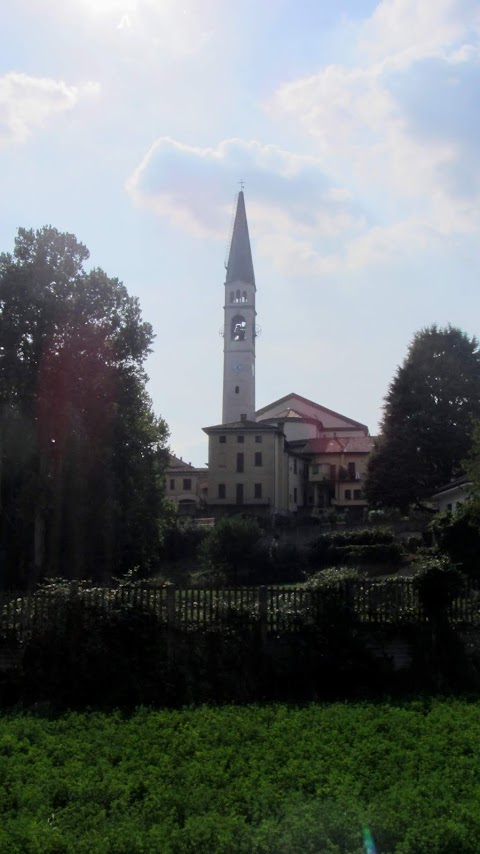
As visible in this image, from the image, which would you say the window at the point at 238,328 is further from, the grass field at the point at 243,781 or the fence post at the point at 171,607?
the grass field at the point at 243,781

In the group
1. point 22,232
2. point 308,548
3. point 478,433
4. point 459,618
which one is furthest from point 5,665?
point 308,548

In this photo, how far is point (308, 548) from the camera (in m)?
49.7

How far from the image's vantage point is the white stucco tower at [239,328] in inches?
3324

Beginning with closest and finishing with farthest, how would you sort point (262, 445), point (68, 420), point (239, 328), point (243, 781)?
point (243, 781)
point (68, 420)
point (262, 445)
point (239, 328)

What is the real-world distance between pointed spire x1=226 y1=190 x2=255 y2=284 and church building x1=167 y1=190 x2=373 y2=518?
0.10 m

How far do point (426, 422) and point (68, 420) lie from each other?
26.9m

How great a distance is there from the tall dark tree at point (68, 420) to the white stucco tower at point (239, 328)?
45260 millimetres

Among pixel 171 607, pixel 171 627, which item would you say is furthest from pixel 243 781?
pixel 171 607

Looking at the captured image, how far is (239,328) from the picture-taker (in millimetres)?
86875

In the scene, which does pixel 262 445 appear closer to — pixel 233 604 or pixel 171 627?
pixel 233 604

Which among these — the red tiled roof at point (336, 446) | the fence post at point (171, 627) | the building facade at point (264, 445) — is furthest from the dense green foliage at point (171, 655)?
the red tiled roof at point (336, 446)

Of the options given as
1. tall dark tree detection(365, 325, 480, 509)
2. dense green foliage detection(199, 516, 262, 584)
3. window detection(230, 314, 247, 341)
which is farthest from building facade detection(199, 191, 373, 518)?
dense green foliage detection(199, 516, 262, 584)

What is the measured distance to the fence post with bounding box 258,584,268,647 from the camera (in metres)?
17.0

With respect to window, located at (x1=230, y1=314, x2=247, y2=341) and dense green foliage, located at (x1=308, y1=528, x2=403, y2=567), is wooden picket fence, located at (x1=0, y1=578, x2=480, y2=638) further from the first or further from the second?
window, located at (x1=230, y1=314, x2=247, y2=341)
